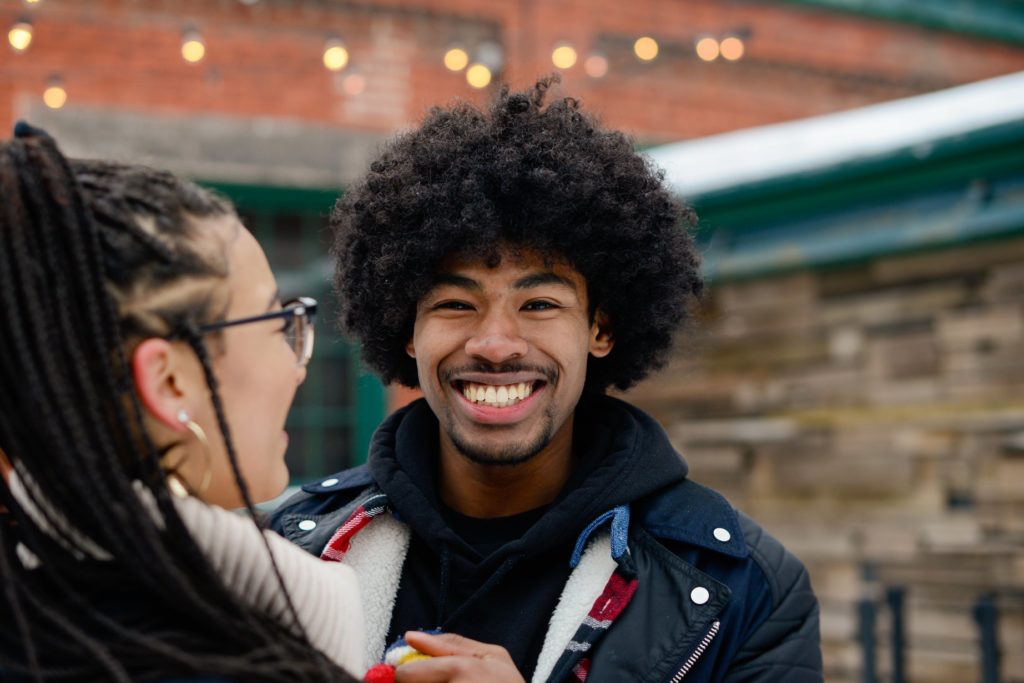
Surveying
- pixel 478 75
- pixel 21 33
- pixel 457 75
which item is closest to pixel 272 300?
pixel 21 33

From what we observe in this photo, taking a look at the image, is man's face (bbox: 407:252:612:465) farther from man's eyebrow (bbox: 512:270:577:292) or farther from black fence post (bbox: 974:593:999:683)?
black fence post (bbox: 974:593:999:683)

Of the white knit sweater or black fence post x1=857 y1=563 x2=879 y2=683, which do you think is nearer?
the white knit sweater

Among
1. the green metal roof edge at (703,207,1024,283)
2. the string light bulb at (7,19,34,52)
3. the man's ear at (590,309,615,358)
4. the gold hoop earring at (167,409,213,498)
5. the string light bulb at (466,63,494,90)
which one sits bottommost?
the gold hoop earring at (167,409,213,498)

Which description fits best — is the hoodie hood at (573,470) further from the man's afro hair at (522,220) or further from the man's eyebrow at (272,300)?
the man's eyebrow at (272,300)

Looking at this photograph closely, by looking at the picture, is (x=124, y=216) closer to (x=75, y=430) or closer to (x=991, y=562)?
(x=75, y=430)

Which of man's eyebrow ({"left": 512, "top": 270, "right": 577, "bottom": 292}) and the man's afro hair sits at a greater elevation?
the man's afro hair

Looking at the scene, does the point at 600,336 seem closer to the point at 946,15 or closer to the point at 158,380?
the point at 158,380

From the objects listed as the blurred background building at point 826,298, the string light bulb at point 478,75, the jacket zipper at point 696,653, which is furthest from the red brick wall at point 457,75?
the jacket zipper at point 696,653

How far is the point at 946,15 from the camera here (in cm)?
1040

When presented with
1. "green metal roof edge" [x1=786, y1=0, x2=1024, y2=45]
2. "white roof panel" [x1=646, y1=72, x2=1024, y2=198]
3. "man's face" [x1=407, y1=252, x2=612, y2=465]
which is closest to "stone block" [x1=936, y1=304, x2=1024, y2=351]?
"white roof panel" [x1=646, y1=72, x2=1024, y2=198]

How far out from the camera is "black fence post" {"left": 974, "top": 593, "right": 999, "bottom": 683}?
13.5 ft

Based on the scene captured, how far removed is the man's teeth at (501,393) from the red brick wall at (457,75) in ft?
15.5

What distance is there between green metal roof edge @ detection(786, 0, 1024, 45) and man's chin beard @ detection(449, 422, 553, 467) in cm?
795

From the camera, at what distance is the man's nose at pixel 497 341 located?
2699mm
